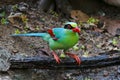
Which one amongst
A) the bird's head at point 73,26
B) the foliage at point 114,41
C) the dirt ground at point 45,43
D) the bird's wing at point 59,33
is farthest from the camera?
the foliage at point 114,41

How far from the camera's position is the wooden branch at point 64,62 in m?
A: 4.98

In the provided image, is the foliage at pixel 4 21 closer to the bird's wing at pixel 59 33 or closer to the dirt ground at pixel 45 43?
the dirt ground at pixel 45 43

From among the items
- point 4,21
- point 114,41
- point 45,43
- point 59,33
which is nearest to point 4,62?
point 59,33

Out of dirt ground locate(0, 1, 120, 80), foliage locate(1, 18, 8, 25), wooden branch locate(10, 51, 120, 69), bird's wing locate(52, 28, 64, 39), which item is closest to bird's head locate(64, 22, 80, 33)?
bird's wing locate(52, 28, 64, 39)

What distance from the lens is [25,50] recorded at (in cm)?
→ 584

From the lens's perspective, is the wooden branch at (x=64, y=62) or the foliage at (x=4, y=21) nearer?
the wooden branch at (x=64, y=62)

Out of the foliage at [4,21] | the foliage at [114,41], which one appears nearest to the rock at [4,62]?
the foliage at [4,21]

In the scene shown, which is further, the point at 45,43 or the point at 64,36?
the point at 45,43

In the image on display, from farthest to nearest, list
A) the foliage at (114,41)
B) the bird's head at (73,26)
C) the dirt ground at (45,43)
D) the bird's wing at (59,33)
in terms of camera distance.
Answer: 1. the foliage at (114,41)
2. the dirt ground at (45,43)
3. the bird's wing at (59,33)
4. the bird's head at (73,26)

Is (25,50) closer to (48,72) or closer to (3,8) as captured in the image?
(48,72)

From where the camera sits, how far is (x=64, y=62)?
17.0 feet

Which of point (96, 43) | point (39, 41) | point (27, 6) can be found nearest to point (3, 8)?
point (27, 6)

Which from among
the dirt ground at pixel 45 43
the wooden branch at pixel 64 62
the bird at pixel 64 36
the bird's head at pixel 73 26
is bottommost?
the dirt ground at pixel 45 43

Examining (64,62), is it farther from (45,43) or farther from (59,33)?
(45,43)
